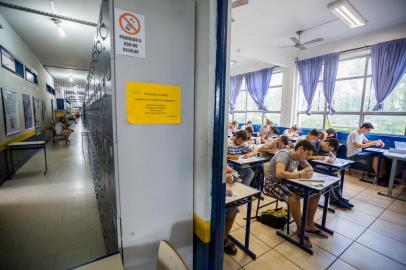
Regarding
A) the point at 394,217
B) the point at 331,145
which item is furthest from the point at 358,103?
the point at 394,217

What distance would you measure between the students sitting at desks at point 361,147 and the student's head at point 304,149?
3.08m

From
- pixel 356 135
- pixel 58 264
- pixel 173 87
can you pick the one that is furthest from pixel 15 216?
pixel 356 135

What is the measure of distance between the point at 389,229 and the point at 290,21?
4.45 m


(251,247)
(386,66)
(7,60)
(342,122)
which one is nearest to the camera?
(251,247)

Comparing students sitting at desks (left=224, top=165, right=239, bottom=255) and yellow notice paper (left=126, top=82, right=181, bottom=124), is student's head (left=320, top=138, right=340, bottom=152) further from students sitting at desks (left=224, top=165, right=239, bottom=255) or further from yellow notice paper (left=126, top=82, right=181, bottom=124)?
yellow notice paper (left=126, top=82, right=181, bottom=124)

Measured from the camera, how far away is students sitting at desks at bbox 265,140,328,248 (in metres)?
2.15

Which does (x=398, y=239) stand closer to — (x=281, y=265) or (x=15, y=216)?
(x=281, y=265)

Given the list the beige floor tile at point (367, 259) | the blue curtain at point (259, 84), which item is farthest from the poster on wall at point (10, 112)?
the blue curtain at point (259, 84)

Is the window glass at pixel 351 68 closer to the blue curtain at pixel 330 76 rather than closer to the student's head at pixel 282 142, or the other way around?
the blue curtain at pixel 330 76

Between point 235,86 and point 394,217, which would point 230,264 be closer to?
point 394,217

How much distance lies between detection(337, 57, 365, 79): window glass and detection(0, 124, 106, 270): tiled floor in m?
7.24

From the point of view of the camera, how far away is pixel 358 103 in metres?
5.33

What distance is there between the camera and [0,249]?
1.90 metres

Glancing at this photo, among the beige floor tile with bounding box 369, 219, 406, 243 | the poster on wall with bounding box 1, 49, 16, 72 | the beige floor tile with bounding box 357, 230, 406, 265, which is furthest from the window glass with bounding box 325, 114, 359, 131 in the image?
the poster on wall with bounding box 1, 49, 16, 72
